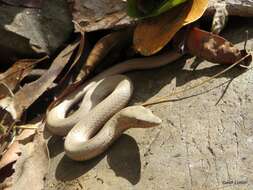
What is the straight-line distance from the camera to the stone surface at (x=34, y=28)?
6551 mm

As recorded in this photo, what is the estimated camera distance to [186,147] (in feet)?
16.8

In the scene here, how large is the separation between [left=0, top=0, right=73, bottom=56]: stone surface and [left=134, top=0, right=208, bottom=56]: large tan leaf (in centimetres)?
108

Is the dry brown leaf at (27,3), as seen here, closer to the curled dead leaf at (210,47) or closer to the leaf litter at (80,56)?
the leaf litter at (80,56)

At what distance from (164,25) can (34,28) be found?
1.58 metres

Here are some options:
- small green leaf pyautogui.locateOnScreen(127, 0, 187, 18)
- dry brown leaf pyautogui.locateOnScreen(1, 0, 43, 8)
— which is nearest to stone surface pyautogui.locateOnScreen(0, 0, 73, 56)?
dry brown leaf pyautogui.locateOnScreen(1, 0, 43, 8)

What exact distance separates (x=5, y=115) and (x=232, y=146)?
2350 millimetres

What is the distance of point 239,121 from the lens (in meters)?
5.14

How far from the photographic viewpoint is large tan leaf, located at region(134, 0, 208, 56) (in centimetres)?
568

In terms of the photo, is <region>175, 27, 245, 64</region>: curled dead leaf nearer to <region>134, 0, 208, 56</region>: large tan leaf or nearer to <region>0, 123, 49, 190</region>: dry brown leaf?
<region>134, 0, 208, 56</region>: large tan leaf

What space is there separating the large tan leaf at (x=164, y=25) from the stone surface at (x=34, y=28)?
3.55 feet

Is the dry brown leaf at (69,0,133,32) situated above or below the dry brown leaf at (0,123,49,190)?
above

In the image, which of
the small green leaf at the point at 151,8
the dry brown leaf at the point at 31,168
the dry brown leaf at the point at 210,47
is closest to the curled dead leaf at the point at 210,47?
the dry brown leaf at the point at 210,47

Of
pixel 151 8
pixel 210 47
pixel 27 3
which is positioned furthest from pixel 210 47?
pixel 27 3

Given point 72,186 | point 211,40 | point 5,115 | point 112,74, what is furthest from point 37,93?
point 211,40
